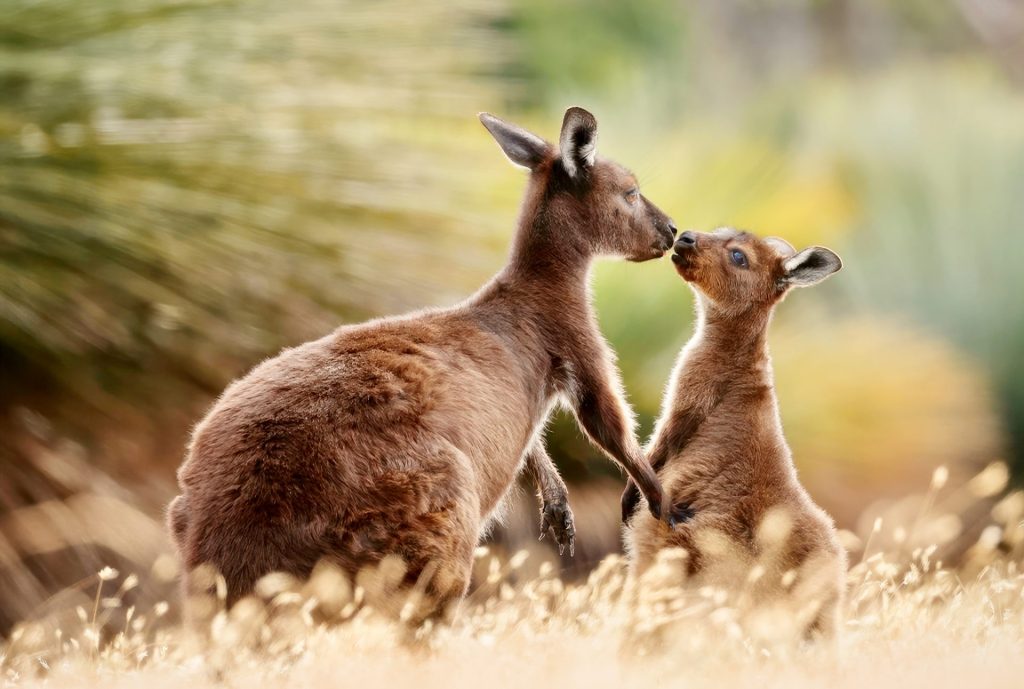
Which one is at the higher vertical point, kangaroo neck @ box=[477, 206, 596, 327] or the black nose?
the black nose

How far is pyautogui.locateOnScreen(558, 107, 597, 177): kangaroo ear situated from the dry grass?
3.37ft

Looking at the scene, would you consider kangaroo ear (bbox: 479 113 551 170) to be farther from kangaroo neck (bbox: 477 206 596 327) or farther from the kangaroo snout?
the kangaroo snout

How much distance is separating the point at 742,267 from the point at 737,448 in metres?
0.56

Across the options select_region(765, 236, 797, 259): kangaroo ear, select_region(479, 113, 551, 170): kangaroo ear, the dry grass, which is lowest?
the dry grass

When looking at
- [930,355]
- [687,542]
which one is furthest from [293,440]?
[930,355]

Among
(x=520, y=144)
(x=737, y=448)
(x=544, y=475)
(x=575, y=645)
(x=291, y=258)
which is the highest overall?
(x=520, y=144)

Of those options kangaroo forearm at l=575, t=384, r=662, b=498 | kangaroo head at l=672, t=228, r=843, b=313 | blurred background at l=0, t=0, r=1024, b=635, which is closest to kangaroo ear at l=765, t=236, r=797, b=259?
kangaroo head at l=672, t=228, r=843, b=313

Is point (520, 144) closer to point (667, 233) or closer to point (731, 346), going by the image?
point (667, 233)

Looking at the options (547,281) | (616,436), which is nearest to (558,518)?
(616,436)

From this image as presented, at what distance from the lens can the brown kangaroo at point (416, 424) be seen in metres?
2.93

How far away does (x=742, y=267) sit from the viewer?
3.91 metres

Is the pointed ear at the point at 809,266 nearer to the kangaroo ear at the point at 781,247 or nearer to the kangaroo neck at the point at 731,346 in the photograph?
the kangaroo ear at the point at 781,247

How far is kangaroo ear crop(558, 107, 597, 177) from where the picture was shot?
3.42 m

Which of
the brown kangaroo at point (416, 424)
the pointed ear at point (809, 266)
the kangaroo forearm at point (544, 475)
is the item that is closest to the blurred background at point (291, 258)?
the pointed ear at point (809, 266)
